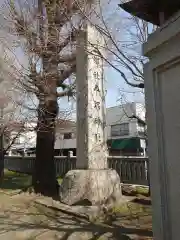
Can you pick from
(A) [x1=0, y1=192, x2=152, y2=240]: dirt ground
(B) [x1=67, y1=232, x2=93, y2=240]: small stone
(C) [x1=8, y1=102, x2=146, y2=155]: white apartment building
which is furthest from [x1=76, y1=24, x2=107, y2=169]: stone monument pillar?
(C) [x1=8, y1=102, x2=146, y2=155]: white apartment building

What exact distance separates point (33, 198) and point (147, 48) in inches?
287

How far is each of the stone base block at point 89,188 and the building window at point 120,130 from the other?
21.1m

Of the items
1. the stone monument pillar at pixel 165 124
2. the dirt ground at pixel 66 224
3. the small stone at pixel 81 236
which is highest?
the stone monument pillar at pixel 165 124

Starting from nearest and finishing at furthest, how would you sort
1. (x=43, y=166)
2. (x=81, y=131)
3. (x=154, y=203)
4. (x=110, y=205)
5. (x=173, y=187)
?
(x=173, y=187) → (x=154, y=203) → (x=110, y=205) → (x=81, y=131) → (x=43, y=166)

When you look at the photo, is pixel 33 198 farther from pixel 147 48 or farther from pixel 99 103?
pixel 147 48

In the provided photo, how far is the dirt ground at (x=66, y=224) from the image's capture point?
6.12m

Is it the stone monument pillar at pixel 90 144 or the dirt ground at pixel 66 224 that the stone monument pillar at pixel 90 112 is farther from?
the dirt ground at pixel 66 224

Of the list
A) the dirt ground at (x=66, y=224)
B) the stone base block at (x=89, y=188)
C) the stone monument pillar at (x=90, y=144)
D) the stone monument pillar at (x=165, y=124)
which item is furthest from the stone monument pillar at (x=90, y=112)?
the stone monument pillar at (x=165, y=124)

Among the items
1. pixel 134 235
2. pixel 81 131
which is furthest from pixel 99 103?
pixel 134 235

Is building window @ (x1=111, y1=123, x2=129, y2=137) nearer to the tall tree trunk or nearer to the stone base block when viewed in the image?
the tall tree trunk

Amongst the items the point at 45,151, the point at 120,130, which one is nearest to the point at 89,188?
the point at 45,151

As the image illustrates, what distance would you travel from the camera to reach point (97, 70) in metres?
9.41

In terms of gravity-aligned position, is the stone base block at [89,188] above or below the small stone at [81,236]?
above

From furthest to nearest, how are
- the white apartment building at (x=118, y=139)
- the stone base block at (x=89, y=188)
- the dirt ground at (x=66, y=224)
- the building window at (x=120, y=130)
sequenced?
the building window at (x=120, y=130) < the white apartment building at (x=118, y=139) < the stone base block at (x=89, y=188) < the dirt ground at (x=66, y=224)
